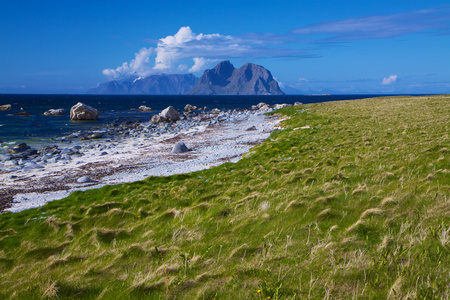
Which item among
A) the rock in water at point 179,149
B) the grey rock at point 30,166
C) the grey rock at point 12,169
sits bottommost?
the grey rock at point 12,169

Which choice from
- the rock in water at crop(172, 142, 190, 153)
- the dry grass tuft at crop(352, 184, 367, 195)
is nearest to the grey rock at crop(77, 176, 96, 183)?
the rock in water at crop(172, 142, 190, 153)

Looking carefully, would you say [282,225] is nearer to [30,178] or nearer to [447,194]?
[447,194]

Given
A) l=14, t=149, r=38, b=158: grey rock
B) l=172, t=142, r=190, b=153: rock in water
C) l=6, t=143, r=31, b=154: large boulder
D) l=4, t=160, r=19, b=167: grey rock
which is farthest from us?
l=6, t=143, r=31, b=154: large boulder

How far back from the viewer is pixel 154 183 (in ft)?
49.0

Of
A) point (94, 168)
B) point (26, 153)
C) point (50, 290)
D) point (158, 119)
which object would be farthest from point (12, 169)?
point (158, 119)

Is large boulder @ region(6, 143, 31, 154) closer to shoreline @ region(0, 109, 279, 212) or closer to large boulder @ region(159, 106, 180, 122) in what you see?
shoreline @ region(0, 109, 279, 212)

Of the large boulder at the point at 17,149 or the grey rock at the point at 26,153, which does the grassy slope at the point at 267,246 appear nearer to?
the grey rock at the point at 26,153

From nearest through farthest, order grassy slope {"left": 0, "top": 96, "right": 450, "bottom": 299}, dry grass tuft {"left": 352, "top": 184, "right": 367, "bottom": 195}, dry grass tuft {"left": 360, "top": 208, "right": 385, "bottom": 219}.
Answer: grassy slope {"left": 0, "top": 96, "right": 450, "bottom": 299} < dry grass tuft {"left": 360, "top": 208, "right": 385, "bottom": 219} < dry grass tuft {"left": 352, "top": 184, "right": 367, "bottom": 195}

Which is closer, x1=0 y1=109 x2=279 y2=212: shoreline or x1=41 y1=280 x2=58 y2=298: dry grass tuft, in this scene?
x1=41 y1=280 x2=58 y2=298: dry grass tuft

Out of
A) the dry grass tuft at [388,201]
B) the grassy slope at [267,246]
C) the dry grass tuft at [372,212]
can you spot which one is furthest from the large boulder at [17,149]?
the dry grass tuft at [388,201]

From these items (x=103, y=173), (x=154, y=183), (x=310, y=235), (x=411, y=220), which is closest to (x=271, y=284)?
(x=310, y=235)

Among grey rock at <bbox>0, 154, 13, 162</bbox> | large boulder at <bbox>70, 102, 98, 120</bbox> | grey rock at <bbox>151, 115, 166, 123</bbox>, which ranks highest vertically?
large boulder at <bbox>70, 102, 98, 120</bbox>

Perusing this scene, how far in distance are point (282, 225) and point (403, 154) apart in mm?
8099

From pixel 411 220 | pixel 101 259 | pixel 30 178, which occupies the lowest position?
pixel 30 178
